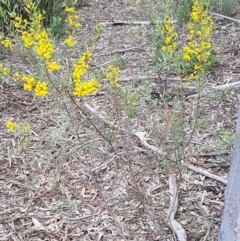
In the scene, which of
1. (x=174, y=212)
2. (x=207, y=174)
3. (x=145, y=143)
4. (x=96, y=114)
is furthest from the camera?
(x=96, y=114)

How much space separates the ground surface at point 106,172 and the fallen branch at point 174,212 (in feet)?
0.10

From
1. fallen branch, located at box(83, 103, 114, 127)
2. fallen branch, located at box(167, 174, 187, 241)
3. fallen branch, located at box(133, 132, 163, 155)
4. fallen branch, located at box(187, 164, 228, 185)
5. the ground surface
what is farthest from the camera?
fallen branch, located at box(83, 103, 114, 127)

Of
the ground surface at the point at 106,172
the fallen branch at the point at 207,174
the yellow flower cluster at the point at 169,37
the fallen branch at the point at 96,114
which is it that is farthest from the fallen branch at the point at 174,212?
the yellow flower cluster at the point at 169,37

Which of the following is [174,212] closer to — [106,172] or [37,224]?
[106,172]

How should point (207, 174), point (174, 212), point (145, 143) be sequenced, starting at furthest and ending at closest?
point (145, 143), point (207, 174), point (174, 212)

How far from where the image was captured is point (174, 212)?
2.28m

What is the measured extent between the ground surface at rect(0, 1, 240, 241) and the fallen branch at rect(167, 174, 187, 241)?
1.2 inches

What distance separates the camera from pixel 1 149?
2.82 m

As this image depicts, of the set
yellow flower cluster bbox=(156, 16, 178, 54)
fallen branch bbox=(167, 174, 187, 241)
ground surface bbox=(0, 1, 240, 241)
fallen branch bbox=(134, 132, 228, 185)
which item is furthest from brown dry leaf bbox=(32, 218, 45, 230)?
yellow flower cluster bbox=(156, 16, 178, 54)

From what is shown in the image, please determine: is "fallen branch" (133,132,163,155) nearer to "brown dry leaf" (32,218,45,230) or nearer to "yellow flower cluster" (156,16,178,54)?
"yellow flower cluster" (156,16,178,54)

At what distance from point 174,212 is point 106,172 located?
1.62ft

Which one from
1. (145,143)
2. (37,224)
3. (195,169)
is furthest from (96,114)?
(37,224)

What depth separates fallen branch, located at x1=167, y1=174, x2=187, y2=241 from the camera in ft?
7.06

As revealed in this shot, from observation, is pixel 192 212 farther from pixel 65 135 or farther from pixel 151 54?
pixel 151 54
